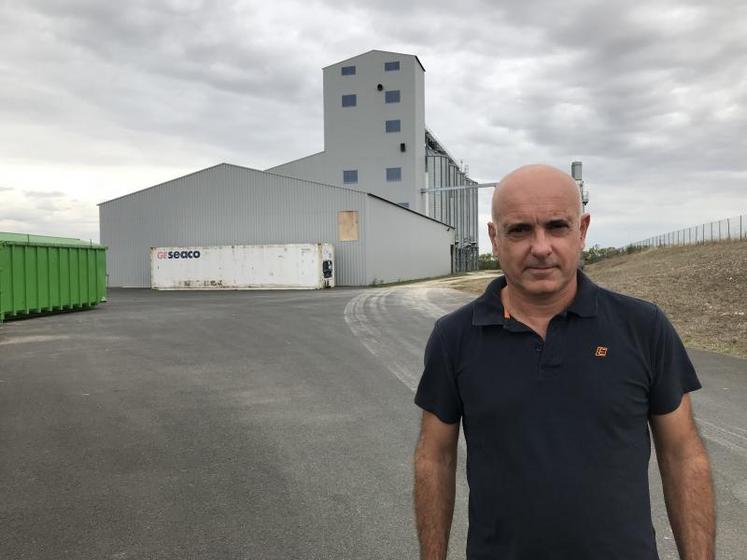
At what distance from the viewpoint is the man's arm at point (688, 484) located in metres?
1.88

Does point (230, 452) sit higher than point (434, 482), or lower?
lower

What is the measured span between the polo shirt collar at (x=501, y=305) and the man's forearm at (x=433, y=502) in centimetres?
53

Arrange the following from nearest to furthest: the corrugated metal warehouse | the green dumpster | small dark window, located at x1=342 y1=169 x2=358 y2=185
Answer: the green dumpster, the corrugated metal warehouse, small dark window, located at x1=342 y1=169 x2=358 y2=185

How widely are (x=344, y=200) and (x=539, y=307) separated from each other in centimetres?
3644

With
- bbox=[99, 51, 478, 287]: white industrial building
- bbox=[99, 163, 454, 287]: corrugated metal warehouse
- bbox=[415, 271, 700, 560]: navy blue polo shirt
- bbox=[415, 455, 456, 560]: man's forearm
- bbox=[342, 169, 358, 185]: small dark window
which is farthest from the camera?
bbox=[342, 169, 358, 185]: small dark window

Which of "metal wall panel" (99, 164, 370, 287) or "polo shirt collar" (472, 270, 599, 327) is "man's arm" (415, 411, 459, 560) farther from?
"metal wall panel" (99, 164, 370, 287)

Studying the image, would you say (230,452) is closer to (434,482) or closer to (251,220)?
(434,482)

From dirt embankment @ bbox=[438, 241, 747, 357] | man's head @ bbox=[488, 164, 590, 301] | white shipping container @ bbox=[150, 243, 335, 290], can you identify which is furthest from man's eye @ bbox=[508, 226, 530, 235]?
white shipping container @ bbox=[150, 243, 335, 290]

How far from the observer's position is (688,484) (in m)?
1.90

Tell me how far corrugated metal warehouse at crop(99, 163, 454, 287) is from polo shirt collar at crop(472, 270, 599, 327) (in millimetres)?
35803

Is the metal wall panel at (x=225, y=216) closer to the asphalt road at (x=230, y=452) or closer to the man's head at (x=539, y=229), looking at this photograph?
the asphalt road at (x=230, y=452)

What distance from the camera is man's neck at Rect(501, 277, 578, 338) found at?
6.35 feet

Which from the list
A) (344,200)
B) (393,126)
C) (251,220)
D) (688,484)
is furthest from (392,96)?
(688,484)

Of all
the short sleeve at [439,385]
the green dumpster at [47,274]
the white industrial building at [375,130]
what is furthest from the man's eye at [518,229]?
the white industrial building at [375,130]
